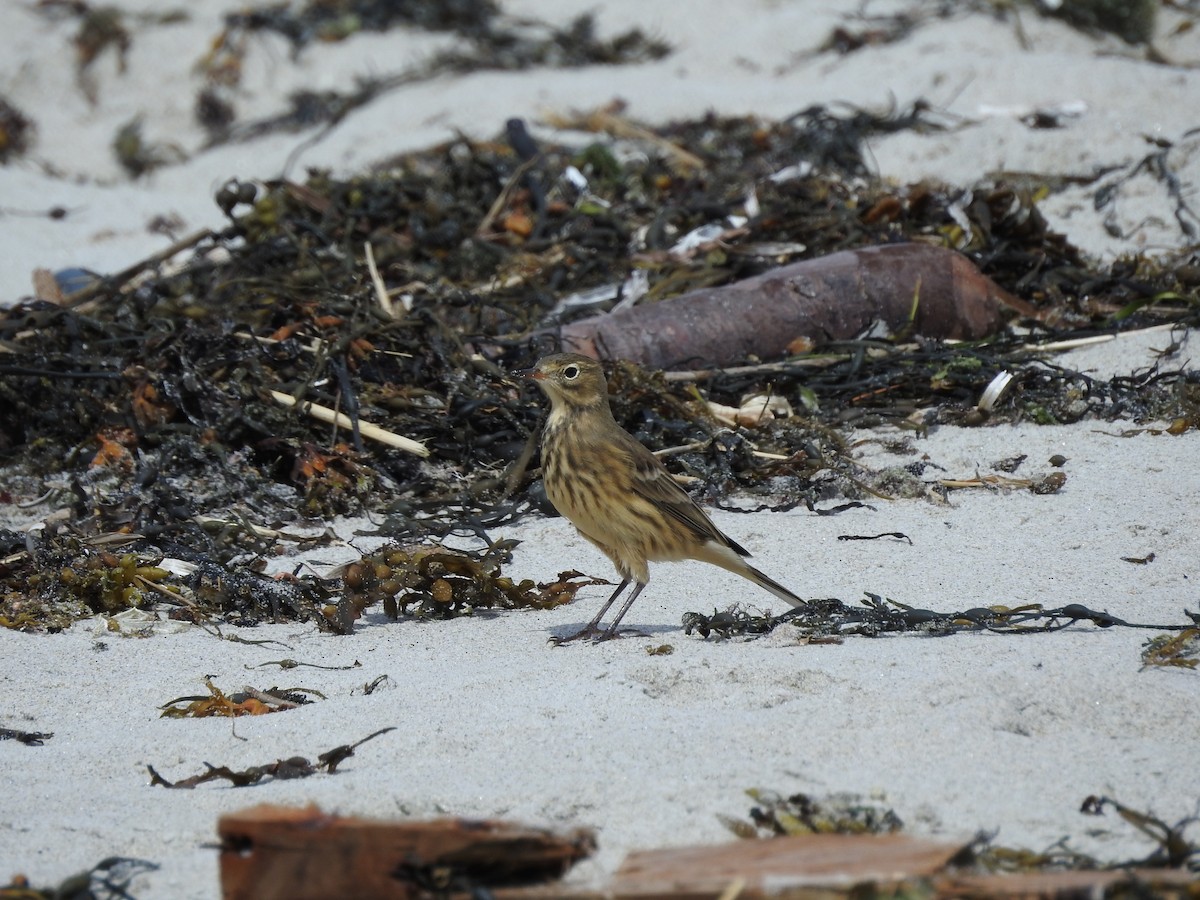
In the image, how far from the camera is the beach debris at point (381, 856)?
2.75 m

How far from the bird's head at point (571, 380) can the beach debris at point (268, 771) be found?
2178mm

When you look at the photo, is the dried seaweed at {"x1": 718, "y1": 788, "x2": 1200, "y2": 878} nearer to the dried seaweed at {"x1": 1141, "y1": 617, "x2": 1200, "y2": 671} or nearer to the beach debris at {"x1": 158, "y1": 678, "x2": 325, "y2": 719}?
the dried seaweed at {"x1": 1141, "y1": 617, "x2": 1200, "y2": 671}

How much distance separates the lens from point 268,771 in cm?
378

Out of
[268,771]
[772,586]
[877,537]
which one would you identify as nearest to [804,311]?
[877,537]

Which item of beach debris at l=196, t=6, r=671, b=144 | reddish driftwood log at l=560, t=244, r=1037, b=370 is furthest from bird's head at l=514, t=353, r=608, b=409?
beach debris at l=196, t=6, r=671, b=144

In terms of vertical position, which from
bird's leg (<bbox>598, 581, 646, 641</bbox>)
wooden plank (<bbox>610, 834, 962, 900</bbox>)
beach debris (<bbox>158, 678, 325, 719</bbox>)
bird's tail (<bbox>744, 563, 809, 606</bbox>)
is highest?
wooden plank (<bbox>610, 834, 962, 900</bbox>)

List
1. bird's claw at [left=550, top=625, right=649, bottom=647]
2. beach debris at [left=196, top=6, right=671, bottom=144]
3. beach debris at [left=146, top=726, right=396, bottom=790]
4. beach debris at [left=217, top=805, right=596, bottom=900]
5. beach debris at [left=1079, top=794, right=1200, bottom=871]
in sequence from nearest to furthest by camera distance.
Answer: beach debris at [left=217, top=805, right=596, bottom=900], beach debris at [left=1079, top=794, right=1200, bottom=871], beach debris at [left=146, top=726, right=396, bottom=790], bird's claw at [left=550, top=625, right=649, bottom=647], beach debris at [left=196, top=6, right=671, bottom=144]

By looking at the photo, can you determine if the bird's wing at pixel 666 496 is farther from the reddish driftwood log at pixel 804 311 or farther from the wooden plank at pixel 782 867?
the wooden plank at pixel 782 867

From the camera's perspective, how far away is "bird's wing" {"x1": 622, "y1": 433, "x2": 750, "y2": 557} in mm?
5344

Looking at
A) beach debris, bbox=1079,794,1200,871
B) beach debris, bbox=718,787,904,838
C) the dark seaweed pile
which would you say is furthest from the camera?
the dark seaweed pile

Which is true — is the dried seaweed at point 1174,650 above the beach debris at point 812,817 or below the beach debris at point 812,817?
below

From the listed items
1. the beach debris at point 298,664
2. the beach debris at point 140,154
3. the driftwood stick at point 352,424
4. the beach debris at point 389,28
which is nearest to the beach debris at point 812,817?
the beach debris at point 298,664

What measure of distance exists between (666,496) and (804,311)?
273cm

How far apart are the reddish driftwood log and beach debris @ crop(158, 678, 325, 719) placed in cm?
340
